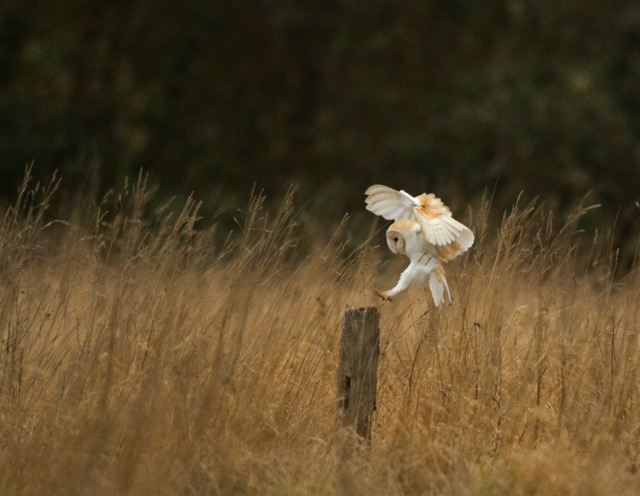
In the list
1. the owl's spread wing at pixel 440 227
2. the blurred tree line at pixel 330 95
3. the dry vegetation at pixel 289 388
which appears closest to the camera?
the dry vegetation at pixel 289 388

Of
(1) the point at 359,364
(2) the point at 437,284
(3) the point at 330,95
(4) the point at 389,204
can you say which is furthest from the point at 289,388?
(3) the point at 330,95

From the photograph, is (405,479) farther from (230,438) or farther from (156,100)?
(156,100)

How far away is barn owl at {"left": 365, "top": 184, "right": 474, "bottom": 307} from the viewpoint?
3967mm

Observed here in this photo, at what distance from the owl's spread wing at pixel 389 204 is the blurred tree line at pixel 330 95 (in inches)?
369

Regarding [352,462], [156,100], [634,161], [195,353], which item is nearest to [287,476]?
[352,462]

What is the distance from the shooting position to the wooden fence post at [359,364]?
4.01 metres

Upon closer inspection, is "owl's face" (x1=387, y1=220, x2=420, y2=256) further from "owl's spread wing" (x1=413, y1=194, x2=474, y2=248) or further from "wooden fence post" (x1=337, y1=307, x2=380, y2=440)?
"wooden fence post" (x1=337, y1=307, x2=380, y2=440)

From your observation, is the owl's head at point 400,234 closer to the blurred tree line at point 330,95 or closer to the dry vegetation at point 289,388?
the dry vegetation at point 289,388

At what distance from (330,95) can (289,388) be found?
11341 millimetres

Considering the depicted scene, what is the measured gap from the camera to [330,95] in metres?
15.3

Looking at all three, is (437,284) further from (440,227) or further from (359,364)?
(359,364)

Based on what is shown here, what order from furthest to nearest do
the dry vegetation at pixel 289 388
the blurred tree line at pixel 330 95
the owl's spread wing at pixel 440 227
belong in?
the blurred tree line at pixel 330 95, the owl's spread wing at pixel 440 227, the dry vegetation at pixel 289 388

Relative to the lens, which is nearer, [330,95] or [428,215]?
[428,215]

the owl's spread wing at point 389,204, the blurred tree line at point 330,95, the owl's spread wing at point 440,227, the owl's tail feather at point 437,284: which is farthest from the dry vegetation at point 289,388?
the blurred tree line at point 330,95
